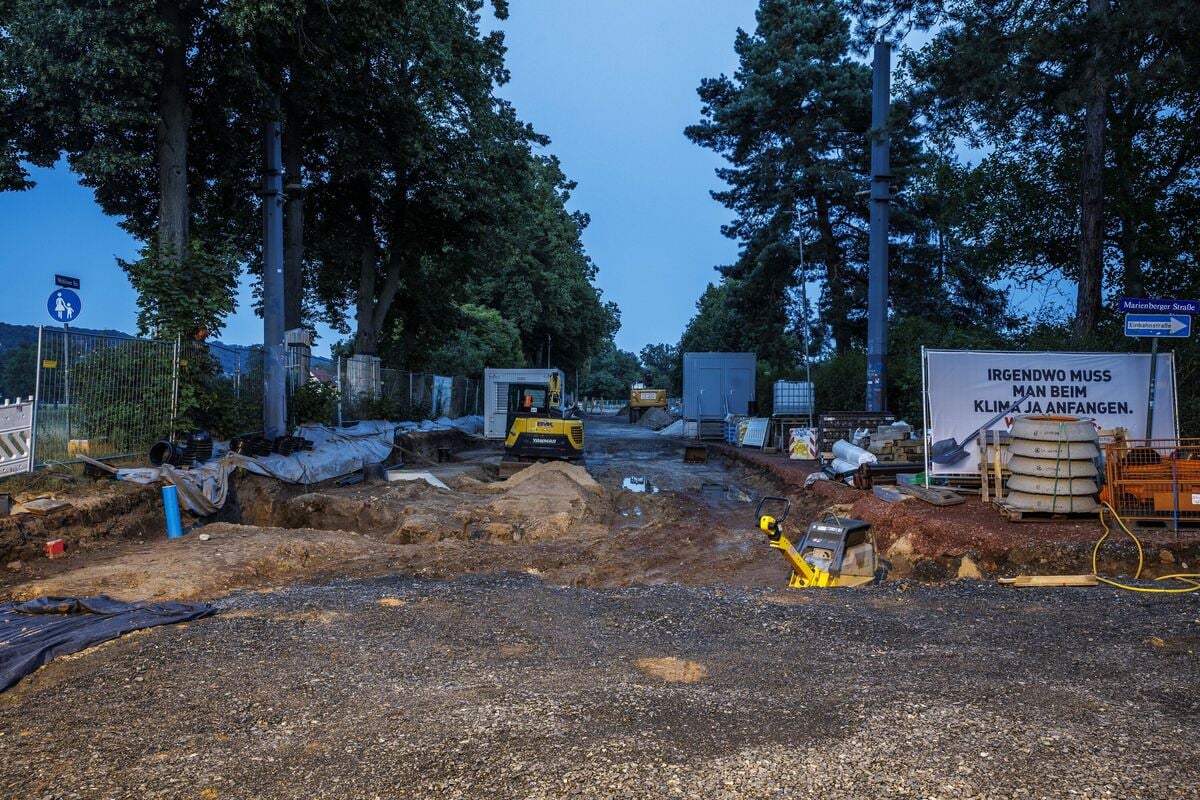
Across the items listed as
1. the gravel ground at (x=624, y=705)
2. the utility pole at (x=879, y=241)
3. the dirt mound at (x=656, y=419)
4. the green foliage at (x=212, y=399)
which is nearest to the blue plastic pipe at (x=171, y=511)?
the green foliage at (x=212, y=399)

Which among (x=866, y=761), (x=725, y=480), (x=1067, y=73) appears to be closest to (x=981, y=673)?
(x=866, y=761)

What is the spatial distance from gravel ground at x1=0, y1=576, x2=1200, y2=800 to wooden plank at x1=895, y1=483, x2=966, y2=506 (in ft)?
14.1

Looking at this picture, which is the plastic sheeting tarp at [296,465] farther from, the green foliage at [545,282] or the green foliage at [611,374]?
the green foliage at [611,374]

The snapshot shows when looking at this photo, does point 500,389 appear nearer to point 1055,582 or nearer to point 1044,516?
point 1044,516

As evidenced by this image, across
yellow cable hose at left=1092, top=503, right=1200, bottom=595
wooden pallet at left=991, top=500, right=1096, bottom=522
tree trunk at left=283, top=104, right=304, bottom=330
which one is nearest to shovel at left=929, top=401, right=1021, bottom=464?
wooden pallet at left=991, top=500, right=1096, bottom=522

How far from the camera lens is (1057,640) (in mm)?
5047

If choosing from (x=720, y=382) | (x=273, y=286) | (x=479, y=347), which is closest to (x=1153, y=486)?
(x=273, y=286)

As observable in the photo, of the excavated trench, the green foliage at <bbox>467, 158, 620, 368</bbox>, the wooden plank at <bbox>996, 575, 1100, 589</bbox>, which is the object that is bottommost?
the excavated trench

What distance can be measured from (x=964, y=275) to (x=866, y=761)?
28709 millimetres

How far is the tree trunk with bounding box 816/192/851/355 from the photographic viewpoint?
97.1 feet

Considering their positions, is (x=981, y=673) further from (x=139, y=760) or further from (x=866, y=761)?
(x=139, y=760)

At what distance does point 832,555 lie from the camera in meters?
7.27

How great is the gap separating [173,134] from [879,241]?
15.5 metres

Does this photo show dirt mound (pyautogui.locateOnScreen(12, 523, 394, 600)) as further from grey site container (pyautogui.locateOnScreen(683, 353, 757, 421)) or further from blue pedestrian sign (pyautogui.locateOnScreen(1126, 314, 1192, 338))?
grey site container (pyautogui.locateOnScreen(683, 353, 757, 421))
